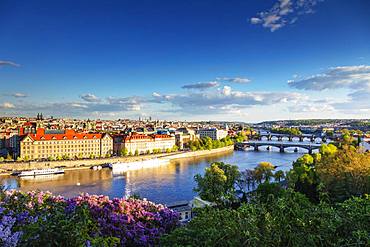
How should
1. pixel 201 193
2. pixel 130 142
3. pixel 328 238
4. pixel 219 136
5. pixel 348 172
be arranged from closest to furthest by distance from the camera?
pixel 328 238 < pixel 348 172 < pixel 201 193 < pixel 130 142 < pixel 219 136

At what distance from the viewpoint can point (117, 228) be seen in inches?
140

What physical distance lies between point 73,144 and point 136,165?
825cm

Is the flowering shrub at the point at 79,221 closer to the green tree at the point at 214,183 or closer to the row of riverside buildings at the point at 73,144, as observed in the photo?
the green tree at the point at 214,183

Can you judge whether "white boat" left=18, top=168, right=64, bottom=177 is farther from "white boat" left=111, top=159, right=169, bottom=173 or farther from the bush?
the bush

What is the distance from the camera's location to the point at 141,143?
39125mm

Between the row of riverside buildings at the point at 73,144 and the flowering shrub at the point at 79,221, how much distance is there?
28.4 metres

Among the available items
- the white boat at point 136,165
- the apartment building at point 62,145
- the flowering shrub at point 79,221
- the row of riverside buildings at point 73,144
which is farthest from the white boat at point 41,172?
the flowering shrub at point 79,221

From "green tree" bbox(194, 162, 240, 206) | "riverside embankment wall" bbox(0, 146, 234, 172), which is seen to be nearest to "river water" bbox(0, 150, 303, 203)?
"riverside embankment wall" bbox(0, 146, 234, 172)

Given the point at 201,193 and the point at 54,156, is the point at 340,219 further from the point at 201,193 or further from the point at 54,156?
the point at 54,156

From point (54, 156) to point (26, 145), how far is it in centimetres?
283

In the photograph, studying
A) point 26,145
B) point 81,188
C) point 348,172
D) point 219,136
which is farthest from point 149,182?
point 219,136

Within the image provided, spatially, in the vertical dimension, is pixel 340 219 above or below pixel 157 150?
above

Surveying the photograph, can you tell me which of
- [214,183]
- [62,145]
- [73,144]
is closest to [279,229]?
[214,183]

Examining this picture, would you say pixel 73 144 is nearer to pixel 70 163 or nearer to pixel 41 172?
pixel 70 163
